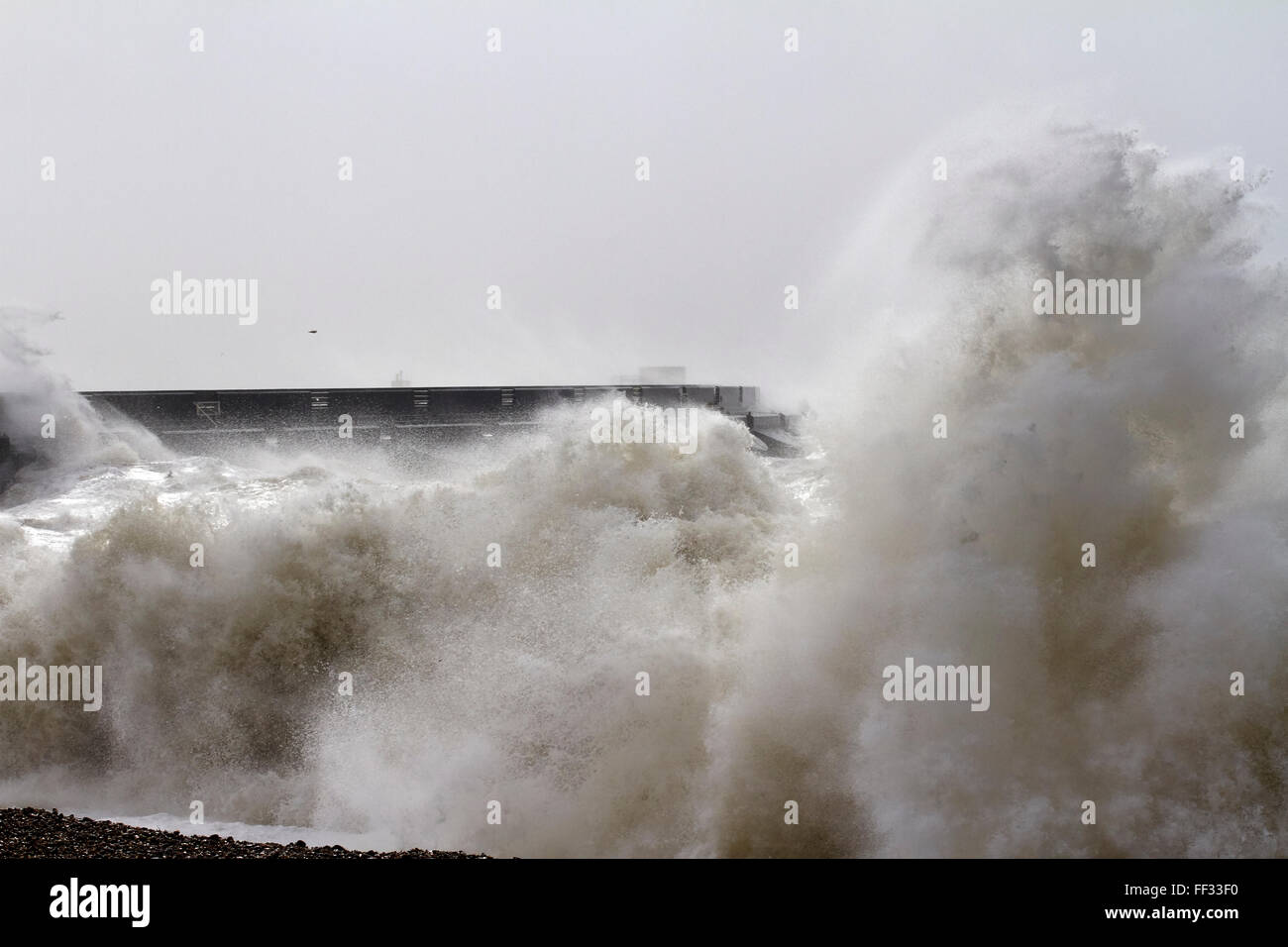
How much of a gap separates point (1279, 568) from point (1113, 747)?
1.95m

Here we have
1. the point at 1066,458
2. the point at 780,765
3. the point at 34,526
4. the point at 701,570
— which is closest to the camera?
the point at 780,765

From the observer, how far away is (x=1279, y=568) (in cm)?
827

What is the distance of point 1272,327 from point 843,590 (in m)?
4.47

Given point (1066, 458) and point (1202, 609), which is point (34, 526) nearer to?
point (1066, 458)

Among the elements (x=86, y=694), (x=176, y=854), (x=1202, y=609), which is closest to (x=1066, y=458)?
(x=1202, y=609)

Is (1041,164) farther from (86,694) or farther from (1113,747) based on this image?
(86,694)

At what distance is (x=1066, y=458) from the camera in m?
8.91

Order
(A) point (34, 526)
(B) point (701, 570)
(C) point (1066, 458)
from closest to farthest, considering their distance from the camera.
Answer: (C) point (1066, 458) → (B) point (701, 570) → (A) point (34, 526)

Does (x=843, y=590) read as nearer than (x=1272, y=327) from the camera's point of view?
Yes

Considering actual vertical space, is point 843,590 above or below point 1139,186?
below
